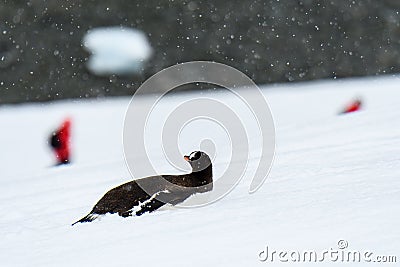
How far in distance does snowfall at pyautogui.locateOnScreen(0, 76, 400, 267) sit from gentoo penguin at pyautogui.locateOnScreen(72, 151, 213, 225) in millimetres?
68

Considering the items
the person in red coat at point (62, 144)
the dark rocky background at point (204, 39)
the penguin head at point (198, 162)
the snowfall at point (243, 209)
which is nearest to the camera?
the snowfall at point (243, 209)

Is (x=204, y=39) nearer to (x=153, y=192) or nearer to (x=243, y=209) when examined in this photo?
(x=153, y=192)

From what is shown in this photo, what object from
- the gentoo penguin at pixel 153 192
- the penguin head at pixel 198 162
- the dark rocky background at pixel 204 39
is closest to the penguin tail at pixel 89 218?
the gentoo penguin at pixel 153 192

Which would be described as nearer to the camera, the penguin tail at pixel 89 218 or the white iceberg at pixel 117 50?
the penguin tail at pixel 89 218

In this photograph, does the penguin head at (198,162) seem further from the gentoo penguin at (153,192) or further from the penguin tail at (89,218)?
the penguin tail at (89,218)

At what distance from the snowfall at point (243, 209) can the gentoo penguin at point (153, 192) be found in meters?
0.07

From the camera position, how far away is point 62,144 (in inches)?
303

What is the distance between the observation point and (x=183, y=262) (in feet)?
10.9

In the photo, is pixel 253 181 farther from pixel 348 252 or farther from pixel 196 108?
pixel 196 108

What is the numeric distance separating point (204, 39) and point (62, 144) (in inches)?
241

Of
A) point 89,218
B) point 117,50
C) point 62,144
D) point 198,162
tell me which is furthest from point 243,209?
point 117,50

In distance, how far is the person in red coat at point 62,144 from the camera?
25.2ft

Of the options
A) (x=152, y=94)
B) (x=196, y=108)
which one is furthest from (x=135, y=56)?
(x=196, y=108)

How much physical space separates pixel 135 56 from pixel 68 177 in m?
6.87
